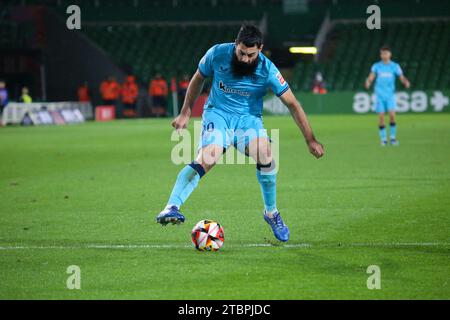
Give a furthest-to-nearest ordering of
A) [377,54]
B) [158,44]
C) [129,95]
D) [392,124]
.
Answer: [158,44], [377,54], [129,95], [392,124]

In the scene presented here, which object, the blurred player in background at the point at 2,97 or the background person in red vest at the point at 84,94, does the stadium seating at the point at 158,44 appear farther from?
the blurred player in background at the point at 2,97

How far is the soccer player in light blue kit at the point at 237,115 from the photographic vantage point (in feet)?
29.0

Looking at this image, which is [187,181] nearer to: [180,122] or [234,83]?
[180,122]

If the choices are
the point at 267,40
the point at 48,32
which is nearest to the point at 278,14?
the point at 267,40

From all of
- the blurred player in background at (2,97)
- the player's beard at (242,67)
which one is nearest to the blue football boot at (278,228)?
the player's beard at (242,67)

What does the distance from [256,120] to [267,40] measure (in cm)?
4042

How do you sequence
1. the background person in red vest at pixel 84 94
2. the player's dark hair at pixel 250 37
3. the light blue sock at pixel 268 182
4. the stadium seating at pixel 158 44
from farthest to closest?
the stadium seating at pixel 158 44 < the background person in red vest at pixel 84 94 < the light blue sock at pixel 268 182 < the player's dark hair at pixel 250 37

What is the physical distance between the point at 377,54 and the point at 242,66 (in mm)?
38629

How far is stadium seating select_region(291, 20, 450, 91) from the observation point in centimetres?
4481

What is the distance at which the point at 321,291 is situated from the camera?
22.1 ft

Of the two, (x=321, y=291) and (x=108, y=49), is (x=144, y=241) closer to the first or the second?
(x=321, y=291)

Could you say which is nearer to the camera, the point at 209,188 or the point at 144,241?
the point at 144,241

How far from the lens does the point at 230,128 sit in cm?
911

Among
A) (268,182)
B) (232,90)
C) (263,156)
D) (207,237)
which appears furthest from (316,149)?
(207,237)
